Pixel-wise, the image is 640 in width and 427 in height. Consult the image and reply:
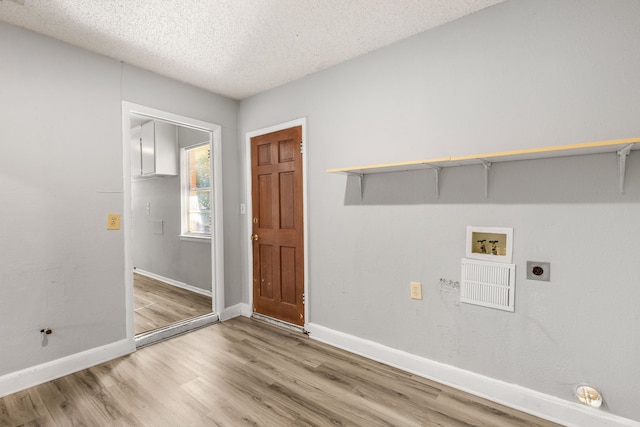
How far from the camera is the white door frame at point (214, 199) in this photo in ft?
8.81

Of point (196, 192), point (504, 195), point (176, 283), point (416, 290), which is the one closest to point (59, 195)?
point (196, 192)

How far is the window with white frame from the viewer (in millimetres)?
4488

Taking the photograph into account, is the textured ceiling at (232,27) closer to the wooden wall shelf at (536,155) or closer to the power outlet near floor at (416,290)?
the wooden wall shelf at (536,155)

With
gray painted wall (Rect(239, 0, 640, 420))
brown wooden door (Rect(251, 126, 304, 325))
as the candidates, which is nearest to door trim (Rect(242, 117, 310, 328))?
brown wooden door (Rect(251, 126, 304, 325))

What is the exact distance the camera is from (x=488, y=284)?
2.00 meters

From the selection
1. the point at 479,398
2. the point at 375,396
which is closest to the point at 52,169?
the point at 375,396

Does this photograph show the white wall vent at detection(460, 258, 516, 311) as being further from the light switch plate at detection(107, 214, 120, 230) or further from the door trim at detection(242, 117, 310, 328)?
the light switch plate at detection(107, 214, 120, 230)

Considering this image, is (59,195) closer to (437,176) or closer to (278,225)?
(278,225)

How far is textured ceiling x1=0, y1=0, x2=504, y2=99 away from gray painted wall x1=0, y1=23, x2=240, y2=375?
0.26 metres

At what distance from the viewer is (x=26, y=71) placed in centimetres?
220

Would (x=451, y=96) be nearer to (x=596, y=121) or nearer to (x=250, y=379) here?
(x=596, y=121)

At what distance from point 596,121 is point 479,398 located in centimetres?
190

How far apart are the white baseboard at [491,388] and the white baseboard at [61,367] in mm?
1986

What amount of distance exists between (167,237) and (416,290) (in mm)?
4228
